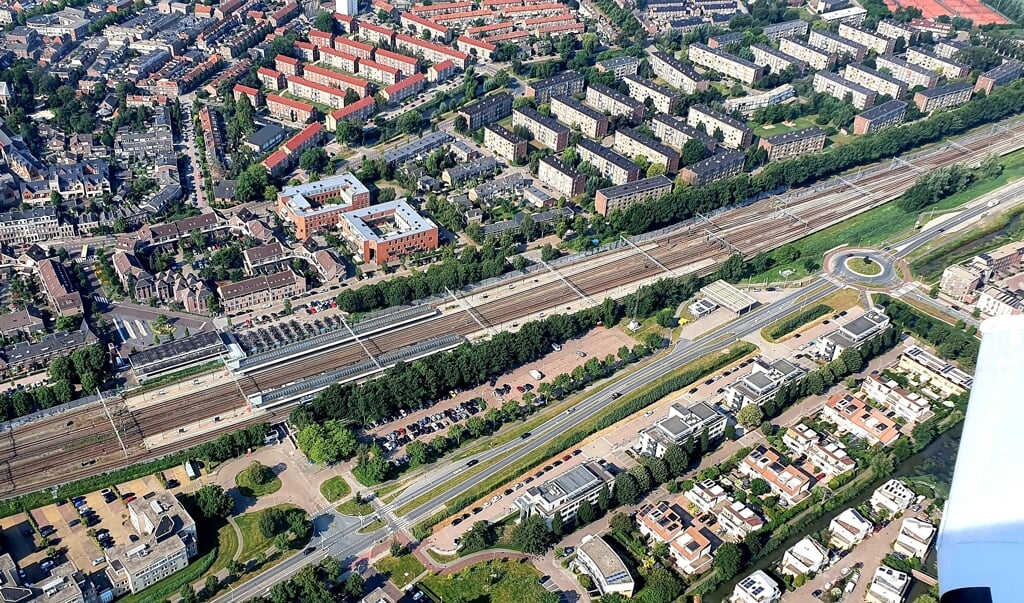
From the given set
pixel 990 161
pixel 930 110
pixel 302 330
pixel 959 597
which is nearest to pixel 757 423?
pixel 302 330

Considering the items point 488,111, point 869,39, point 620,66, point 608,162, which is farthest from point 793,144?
point 869,39

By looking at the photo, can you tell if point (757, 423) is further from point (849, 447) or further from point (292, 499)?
point (292, 499)

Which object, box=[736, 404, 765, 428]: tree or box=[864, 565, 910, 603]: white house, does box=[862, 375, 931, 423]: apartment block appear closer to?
box=[736, 404, 765, 428]: tree

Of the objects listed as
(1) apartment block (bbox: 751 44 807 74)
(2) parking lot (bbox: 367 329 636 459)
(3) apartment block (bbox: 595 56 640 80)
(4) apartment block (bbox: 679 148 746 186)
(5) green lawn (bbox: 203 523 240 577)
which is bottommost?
(5) green lawn (bbox: 203 523 240 577)

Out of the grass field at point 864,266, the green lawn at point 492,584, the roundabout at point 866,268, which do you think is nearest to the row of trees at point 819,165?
the roundabout at point 866,268

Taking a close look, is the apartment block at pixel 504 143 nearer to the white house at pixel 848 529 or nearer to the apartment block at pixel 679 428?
the apartment block at pixel 679 428


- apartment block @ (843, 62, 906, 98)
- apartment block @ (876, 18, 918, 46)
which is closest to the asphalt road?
apartment block @ (843, 62, 906, 98)

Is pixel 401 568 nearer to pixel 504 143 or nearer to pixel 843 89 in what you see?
pixel 504 143
